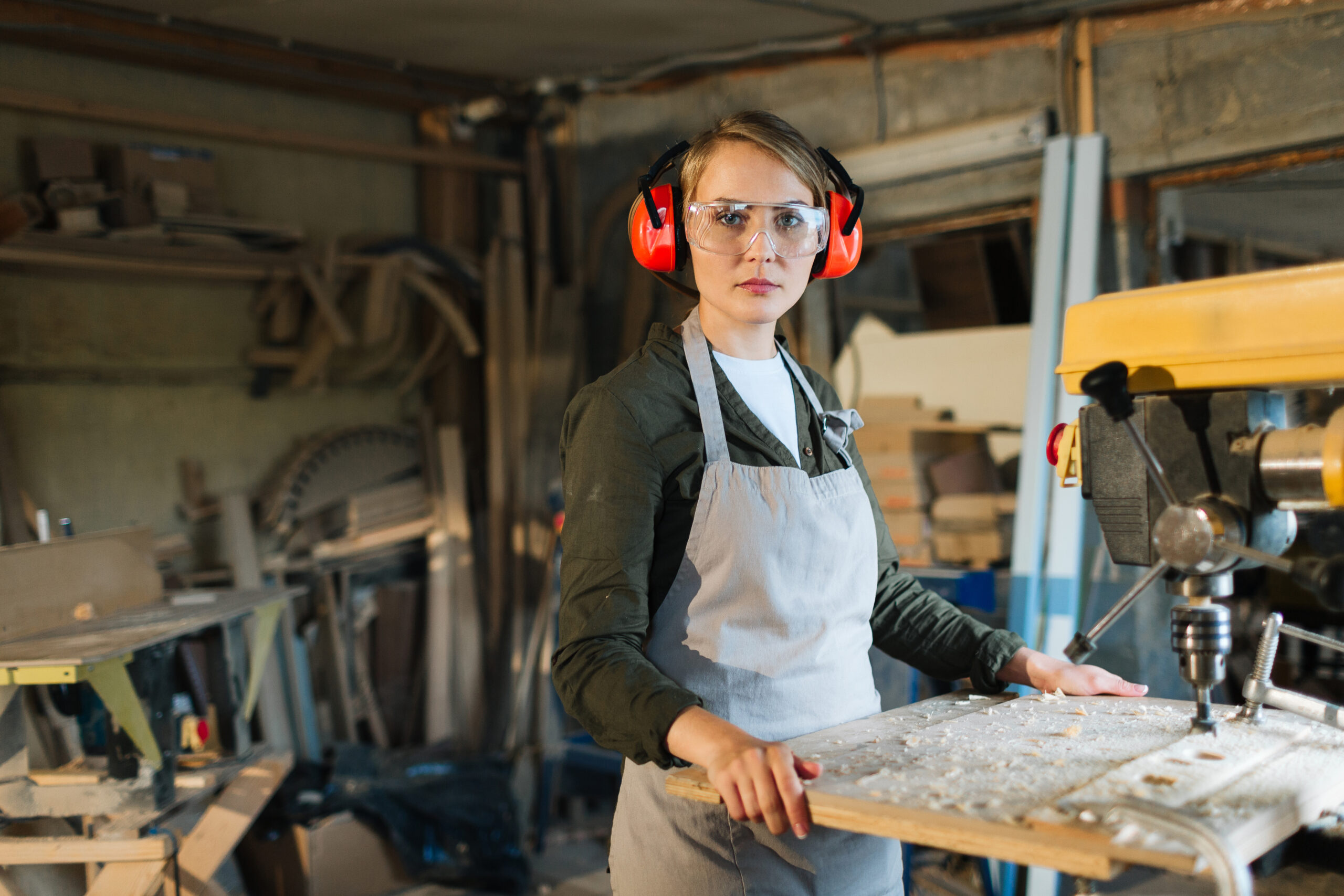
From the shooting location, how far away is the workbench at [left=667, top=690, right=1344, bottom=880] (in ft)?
3.36

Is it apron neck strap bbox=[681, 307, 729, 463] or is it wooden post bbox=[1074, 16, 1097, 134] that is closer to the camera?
apron neck strap bbox=[681, 307, 729, 463]

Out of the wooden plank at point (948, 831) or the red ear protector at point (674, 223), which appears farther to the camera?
the red ear protector at point (674, 223)

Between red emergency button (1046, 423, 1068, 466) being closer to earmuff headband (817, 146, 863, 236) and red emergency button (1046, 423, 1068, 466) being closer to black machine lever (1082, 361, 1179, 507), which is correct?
black machine lever (1082, 361, 1179, 507)

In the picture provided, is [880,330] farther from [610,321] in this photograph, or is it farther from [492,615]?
[492,615]

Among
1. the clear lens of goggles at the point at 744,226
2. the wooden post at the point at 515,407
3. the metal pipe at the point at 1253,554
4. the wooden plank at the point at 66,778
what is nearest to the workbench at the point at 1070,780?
the metal pipe at the point at 1253,554

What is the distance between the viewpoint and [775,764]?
3.80ft

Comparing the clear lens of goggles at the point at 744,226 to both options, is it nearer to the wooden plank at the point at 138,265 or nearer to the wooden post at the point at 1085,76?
the wooden post at the point at 1085,76

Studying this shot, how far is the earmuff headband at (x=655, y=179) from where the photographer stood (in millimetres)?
1610

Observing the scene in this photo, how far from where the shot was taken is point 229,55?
410 centimetres

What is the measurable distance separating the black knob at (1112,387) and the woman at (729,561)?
1.44 ft

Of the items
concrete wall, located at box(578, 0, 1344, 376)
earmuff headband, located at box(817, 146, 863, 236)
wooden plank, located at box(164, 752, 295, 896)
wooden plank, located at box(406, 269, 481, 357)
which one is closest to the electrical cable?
concrete wall, located at box(578, 0, 1344, 376)

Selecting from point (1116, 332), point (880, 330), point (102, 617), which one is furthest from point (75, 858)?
point (880, 330)

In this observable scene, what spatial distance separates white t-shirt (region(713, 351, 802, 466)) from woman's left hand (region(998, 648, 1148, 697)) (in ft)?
1.52

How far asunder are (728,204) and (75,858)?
233cm
